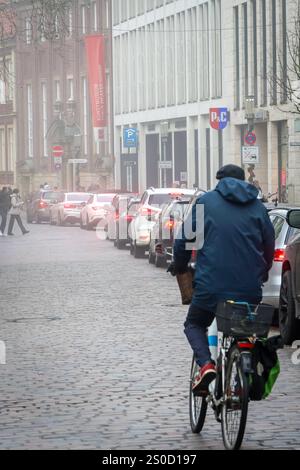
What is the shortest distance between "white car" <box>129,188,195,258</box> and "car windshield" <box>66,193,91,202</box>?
2694 cm

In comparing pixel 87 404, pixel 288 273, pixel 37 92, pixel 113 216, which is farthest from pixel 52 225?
pixel 87 404

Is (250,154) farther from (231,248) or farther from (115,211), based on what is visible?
(231,248)

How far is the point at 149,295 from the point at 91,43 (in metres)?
53.4

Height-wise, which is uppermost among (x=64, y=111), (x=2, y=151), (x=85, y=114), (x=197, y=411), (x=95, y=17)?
(x=95, y=17)

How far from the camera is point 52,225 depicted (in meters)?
66.1

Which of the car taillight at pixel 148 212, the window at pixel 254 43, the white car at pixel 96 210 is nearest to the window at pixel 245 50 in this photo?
the window at pixel 254 43

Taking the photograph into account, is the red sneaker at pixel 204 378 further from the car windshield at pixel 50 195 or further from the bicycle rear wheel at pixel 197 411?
the car windshield at pixel 50 195

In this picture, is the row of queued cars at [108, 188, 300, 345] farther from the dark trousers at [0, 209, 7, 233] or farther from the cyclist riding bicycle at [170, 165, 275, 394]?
the dark trousers at [0, 209, 7, 233]

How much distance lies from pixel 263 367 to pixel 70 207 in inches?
2125

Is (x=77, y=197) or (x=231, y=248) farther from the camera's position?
(x=77, y=197)

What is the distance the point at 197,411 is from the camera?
32.7 ft

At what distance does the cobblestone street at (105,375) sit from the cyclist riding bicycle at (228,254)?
70 centimetres

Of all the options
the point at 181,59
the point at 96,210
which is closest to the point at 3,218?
the point at 96,210

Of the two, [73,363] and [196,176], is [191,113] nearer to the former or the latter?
[196,176]
